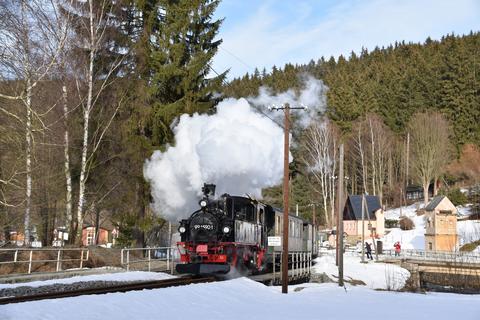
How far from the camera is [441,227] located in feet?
168

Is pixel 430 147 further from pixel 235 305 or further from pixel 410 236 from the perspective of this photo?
pixel 235 305

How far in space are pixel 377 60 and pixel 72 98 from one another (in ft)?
306

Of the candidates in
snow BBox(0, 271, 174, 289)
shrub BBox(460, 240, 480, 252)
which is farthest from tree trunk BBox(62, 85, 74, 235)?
shrub BBox(460, 240, 480, 252)

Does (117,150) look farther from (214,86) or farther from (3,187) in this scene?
(3,187)

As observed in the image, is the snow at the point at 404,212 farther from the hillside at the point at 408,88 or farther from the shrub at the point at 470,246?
the shrub at the point at 470,246

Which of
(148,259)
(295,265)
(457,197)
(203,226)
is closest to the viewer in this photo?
(203,226)

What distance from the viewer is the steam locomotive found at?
18578 millimetres

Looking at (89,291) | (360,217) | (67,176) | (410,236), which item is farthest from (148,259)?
(360,217)

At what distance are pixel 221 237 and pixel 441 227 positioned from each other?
3843 centimetres

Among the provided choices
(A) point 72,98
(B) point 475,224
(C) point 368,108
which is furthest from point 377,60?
(A) point 72,98

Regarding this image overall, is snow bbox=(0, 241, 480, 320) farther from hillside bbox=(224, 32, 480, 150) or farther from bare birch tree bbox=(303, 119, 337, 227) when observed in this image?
hillside bbox=(224, 32, 480, 150)

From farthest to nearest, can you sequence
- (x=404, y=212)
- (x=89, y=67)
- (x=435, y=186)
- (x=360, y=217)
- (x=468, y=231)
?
(x=435, y=186) < (x=404, y=212) < (x=360, y=217) < (x=468, y=231) < (x=89, y=67)

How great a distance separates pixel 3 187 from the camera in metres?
17.9

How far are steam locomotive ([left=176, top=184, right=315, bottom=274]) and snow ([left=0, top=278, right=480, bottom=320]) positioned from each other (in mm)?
2242
